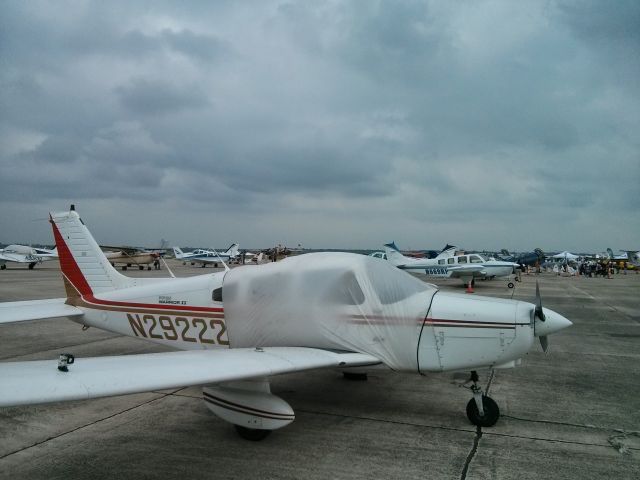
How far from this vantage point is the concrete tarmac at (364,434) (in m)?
3.99

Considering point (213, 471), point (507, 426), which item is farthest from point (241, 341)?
point (507, 426)

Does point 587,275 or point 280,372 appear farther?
point 587,275

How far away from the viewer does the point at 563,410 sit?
5.59m

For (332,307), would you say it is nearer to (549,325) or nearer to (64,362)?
(549,325)

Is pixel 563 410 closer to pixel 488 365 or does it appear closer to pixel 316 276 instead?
pixel 488 365

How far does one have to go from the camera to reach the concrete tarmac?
3.99m

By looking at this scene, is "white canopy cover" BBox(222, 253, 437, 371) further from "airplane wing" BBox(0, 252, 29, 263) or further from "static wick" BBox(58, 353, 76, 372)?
"airplane wing" BBox(0, 252, 29, 263)

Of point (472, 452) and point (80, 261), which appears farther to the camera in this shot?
point (80, 261)

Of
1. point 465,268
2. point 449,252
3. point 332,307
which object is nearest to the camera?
point 332,307

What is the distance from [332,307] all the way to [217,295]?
160cm

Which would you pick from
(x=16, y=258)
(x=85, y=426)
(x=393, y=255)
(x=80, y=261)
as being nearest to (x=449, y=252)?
(x=393, y=255)

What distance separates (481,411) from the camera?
4.96m

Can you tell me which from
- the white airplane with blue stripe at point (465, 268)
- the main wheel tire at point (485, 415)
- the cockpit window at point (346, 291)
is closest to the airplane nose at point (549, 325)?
the main wheel tire at point (485, 415)

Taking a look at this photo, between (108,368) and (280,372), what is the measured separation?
4.90 ft
